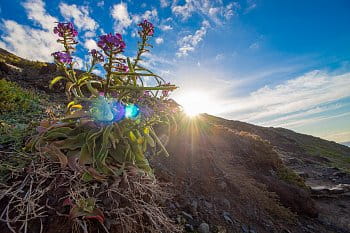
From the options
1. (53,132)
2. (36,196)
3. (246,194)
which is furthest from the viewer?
(246,194)

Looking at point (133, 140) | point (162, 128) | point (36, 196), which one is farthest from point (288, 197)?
point (36, 196)

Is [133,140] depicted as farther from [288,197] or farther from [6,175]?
[288,197]

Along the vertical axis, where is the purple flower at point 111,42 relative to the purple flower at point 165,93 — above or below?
above

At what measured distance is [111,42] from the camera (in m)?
2.42

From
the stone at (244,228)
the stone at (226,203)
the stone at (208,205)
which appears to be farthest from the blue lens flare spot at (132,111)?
the stone at (244,228)

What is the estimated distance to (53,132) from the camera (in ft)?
8.24

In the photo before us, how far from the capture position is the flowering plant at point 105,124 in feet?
7.67

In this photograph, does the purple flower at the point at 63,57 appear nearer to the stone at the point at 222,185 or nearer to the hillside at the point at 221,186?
the hillside at the point at 221,186

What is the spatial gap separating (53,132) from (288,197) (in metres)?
6.07

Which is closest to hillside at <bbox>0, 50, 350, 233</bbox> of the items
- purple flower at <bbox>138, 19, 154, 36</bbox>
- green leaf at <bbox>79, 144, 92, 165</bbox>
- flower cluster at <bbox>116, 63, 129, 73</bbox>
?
green leaf at <bbox>79, 144, 92, 165</bbox>

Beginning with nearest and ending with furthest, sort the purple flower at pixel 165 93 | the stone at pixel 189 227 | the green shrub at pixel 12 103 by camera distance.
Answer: the stone at pixel 189 227, the purple flower at pixel 165 93, the green shrub at pixel 12 103

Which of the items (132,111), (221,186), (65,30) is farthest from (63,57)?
(221,186)

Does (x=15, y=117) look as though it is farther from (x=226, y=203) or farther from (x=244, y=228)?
(x=244, y=228)

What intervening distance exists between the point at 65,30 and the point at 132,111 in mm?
1235
